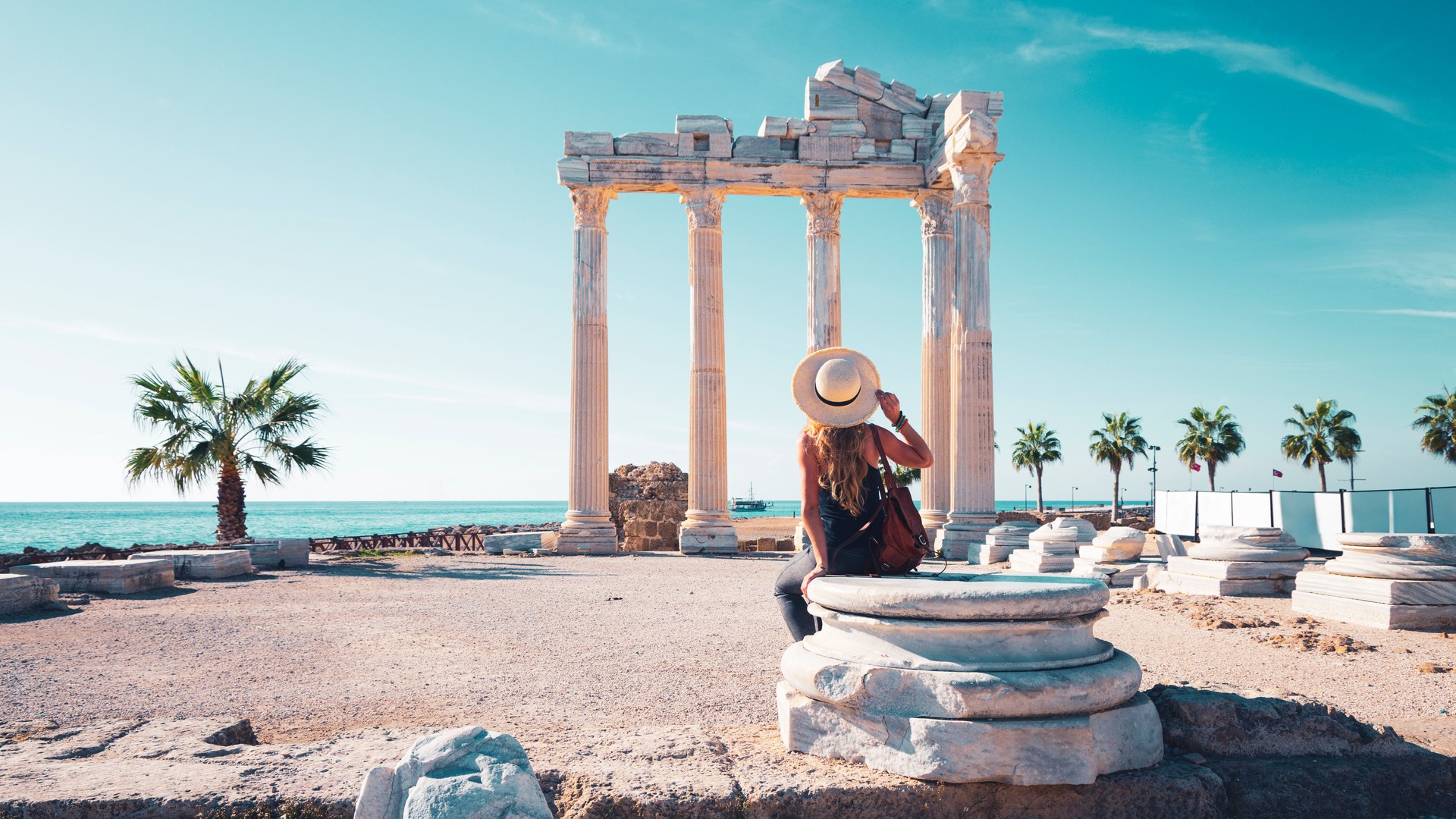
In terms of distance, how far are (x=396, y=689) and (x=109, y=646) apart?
4084 mm

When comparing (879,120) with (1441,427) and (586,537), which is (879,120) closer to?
(586,537)

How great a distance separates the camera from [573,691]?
688 cm

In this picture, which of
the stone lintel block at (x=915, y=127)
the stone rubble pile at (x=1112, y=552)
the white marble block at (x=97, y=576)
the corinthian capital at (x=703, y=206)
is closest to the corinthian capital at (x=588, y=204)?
the corinthian capital at (x=703, y=206)

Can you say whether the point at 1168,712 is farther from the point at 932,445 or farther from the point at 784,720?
the point at 932,445

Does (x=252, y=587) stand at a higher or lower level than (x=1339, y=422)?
lower

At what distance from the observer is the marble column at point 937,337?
23.1m

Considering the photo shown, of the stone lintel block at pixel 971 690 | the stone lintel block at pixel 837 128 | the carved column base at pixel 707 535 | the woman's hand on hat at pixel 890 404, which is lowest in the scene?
the carved column base at pixel 707 535

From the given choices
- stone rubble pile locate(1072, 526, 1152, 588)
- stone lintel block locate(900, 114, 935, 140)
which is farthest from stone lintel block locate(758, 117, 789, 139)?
stone rubble pile locate(1072, 526, 1152, 588)

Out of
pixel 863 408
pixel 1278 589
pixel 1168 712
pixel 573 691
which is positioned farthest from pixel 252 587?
pixel 1278 589

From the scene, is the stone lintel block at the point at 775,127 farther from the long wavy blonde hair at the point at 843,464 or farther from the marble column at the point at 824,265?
the long wavy blonde hair at the point at 843,464

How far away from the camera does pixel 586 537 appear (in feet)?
74.9

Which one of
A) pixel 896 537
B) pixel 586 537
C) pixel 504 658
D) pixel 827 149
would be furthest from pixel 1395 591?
pixel 586 537

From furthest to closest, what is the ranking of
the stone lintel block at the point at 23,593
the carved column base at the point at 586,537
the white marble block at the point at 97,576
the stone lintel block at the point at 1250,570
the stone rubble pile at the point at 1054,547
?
the carved column base at the point at 586,537
the stone rubble pile at the point at 1054,547
the white marble block at the point at 97,576
the stone lintel block at the point at 1250,570
the stone lintel block at the point at 23,593

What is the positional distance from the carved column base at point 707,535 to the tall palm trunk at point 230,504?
10057mm
